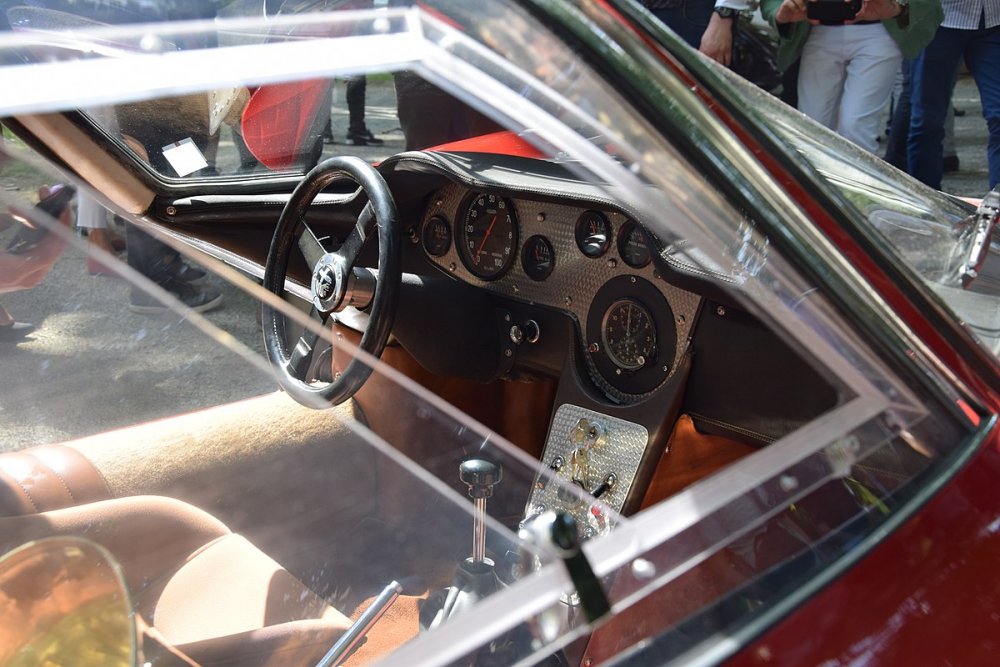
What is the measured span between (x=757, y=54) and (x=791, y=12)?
217cm

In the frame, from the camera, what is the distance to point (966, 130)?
7449 millimetres

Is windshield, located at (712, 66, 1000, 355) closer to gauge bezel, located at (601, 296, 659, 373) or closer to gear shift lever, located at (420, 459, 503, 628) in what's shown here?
gauge bezel, located at (601, 296, 659, 373)

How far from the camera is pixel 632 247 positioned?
1.78 meters

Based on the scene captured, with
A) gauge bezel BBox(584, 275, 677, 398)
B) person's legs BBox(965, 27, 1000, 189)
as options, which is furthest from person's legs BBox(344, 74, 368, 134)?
person's legs BBox(965, 27, 1000, 189)

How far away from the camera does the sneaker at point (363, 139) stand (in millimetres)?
1864

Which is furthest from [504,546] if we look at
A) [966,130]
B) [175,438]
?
[966,130]

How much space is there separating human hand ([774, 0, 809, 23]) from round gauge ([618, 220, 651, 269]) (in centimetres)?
227

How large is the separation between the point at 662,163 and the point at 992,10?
3735 millimetres

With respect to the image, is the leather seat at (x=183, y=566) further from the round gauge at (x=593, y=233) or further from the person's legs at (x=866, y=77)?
the person's legs at (x=866, y=77)

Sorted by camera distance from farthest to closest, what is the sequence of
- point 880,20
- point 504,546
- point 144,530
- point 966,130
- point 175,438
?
point 966,130 → point 880,20 → point 175,438 → point 144,530 → point 504,546

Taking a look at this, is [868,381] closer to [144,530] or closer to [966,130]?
[144,530]

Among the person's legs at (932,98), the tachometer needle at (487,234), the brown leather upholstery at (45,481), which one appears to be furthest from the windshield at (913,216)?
the person's legs at (932,98)

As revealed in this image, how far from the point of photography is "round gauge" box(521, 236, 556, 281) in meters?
1.96

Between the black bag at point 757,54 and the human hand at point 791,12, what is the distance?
201 centimetres
